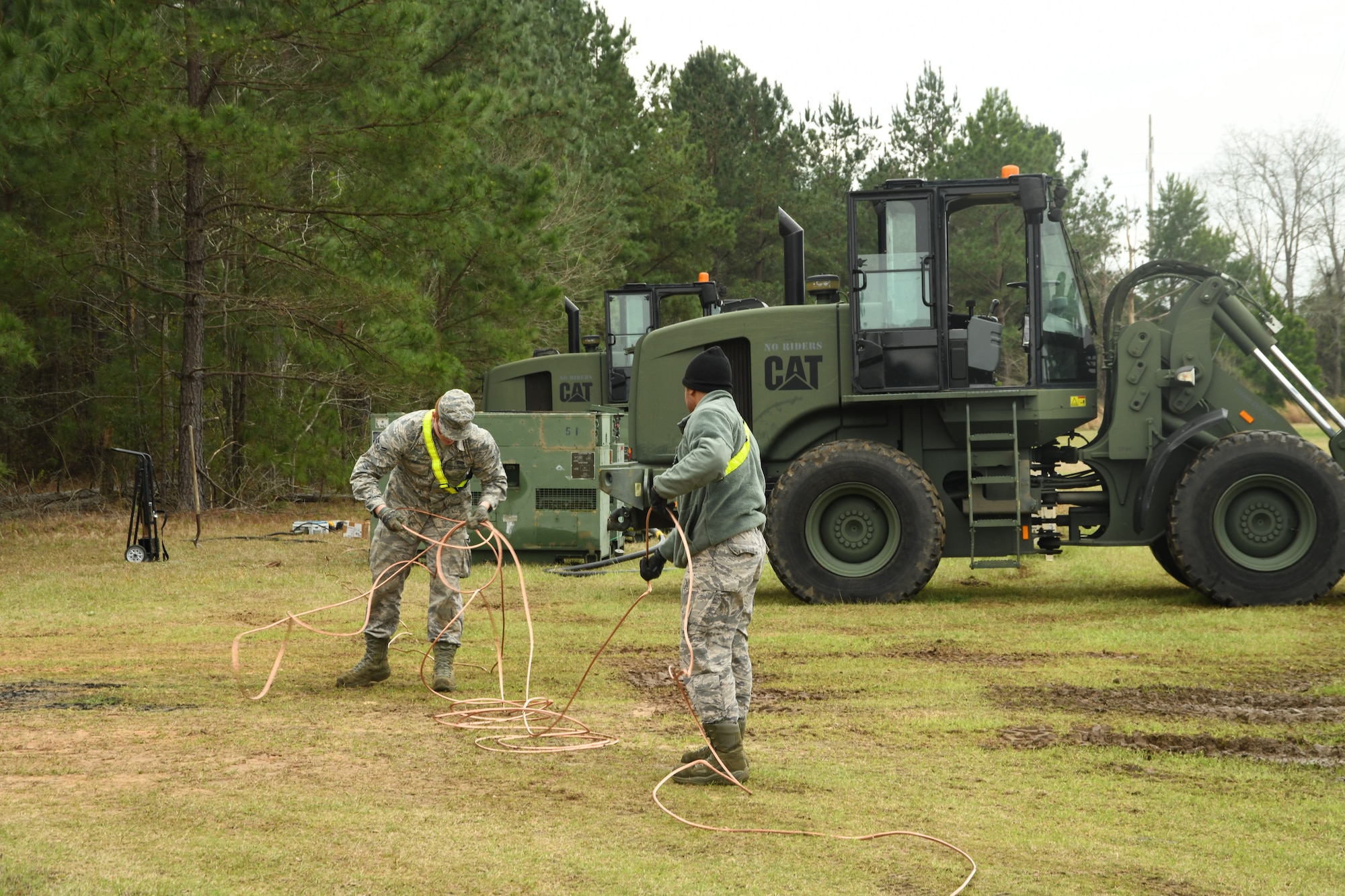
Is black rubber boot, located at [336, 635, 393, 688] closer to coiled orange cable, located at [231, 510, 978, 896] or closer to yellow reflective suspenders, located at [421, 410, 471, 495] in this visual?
coiled orange cable, located at [231, 510, 978, 896]

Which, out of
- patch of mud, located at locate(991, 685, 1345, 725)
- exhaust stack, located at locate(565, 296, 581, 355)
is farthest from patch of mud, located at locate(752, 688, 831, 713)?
exhaust stack, located at locate(565, 296, 581, 355)

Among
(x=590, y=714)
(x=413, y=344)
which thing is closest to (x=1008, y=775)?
(x=590, y=714)

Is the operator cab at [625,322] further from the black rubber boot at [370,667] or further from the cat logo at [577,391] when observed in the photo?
the black rubber boot at [370,667]

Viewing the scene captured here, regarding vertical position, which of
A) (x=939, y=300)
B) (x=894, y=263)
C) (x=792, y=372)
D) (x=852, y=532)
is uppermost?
(x=894, y=263)

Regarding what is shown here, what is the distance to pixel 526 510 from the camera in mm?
14695

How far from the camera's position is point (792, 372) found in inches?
471

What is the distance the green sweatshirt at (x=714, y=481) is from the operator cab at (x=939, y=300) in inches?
225

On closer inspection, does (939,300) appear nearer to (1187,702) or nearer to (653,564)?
(1187,702)

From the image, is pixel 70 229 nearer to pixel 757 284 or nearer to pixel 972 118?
pixel 757 284

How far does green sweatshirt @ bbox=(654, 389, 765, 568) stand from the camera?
5.85m

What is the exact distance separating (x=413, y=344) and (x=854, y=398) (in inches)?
407

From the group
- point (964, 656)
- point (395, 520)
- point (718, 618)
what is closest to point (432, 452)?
point (395, 520)

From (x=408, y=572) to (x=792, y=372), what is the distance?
4.81 m

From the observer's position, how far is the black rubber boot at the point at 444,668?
818cm
